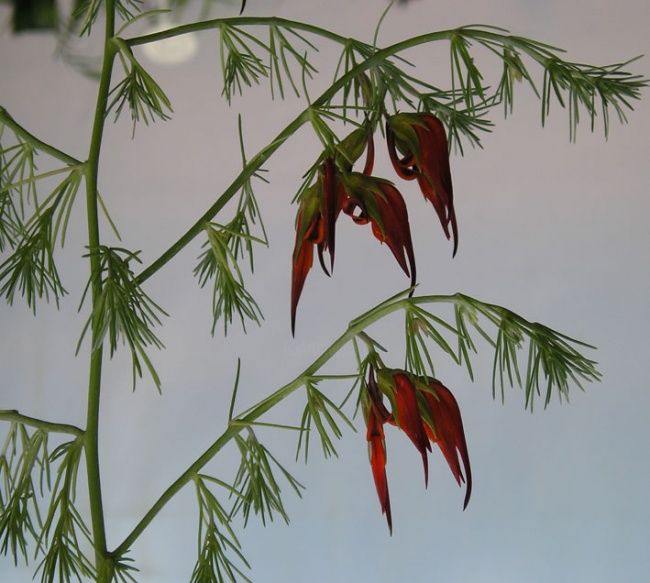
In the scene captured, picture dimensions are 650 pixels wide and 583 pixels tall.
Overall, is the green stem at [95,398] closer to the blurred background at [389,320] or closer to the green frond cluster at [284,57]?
the green frond cluster at [284,57]

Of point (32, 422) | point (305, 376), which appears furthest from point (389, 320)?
point (32, 422)

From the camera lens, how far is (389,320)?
1.12 meters

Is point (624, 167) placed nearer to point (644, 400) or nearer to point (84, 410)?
point (644, 400)

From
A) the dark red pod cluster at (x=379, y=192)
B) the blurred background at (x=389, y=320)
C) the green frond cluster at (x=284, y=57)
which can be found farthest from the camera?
the blurred background at (x=389, y=320)

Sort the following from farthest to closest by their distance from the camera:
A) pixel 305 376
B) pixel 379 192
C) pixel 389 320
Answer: pixel 389 320 < pixel 305 376 < pixel 379 192

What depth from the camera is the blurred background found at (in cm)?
109

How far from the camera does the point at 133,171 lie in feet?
3.84

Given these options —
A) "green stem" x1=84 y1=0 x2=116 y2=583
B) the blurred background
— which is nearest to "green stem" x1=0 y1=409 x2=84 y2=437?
"green stem" x1=84 y1=0 x2=116 y2=583

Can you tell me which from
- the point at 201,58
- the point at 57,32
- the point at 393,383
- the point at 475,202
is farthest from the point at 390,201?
the point at 57,32

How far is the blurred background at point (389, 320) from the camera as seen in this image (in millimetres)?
1088

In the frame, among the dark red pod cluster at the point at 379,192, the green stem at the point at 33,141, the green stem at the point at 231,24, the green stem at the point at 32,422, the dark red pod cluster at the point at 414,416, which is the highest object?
the green stem at the point at 231,24

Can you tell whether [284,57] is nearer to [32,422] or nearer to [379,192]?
[379,192]

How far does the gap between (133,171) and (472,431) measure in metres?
0.58

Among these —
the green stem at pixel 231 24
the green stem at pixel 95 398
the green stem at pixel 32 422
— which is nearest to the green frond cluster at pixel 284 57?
the green stem at pixel 231 24
